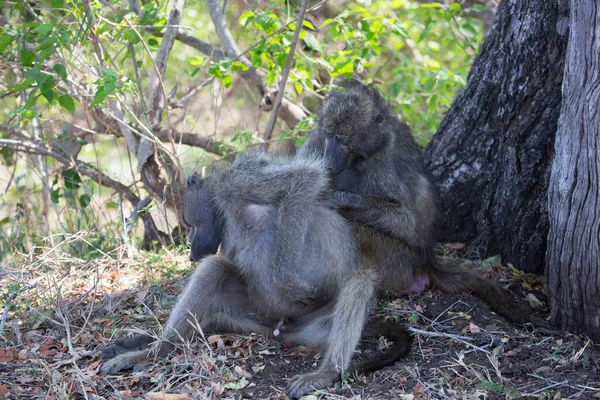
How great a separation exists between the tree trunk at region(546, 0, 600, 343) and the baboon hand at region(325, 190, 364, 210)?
898 millimetres

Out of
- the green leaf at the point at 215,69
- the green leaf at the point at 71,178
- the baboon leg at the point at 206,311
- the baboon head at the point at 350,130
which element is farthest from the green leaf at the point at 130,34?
the baboon leg at the point at 206,311

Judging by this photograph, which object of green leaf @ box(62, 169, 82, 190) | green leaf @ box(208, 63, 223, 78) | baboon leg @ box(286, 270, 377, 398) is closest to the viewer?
baboon leg @ box(286, 270, 377, 398)

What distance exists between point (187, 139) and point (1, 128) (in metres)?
1.33

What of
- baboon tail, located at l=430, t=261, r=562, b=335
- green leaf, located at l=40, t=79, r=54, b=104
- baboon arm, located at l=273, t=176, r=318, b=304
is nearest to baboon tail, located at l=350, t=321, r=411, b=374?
baboon arm, located at l=273, t=176, r=318, b=304

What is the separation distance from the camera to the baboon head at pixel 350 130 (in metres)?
3.54

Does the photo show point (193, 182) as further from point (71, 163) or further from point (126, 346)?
point (71, 163)

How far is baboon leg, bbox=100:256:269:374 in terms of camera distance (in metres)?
3.08

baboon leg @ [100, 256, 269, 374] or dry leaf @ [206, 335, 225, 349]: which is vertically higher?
baboon leg @ [100, 256, 269, 374]

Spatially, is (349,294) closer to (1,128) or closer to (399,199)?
(399,199)

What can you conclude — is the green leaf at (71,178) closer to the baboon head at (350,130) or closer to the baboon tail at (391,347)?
the baboon head at (350,130)

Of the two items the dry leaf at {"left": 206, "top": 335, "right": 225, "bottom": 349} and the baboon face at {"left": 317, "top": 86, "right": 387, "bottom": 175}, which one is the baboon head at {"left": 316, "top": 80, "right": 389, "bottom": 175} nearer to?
the baboon face at {"left": 317, "top": 86, "right": 387, "bottom": 175}

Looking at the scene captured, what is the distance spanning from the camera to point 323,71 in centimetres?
566

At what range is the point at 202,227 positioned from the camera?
335 centimetres

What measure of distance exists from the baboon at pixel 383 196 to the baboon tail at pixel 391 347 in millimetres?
446
